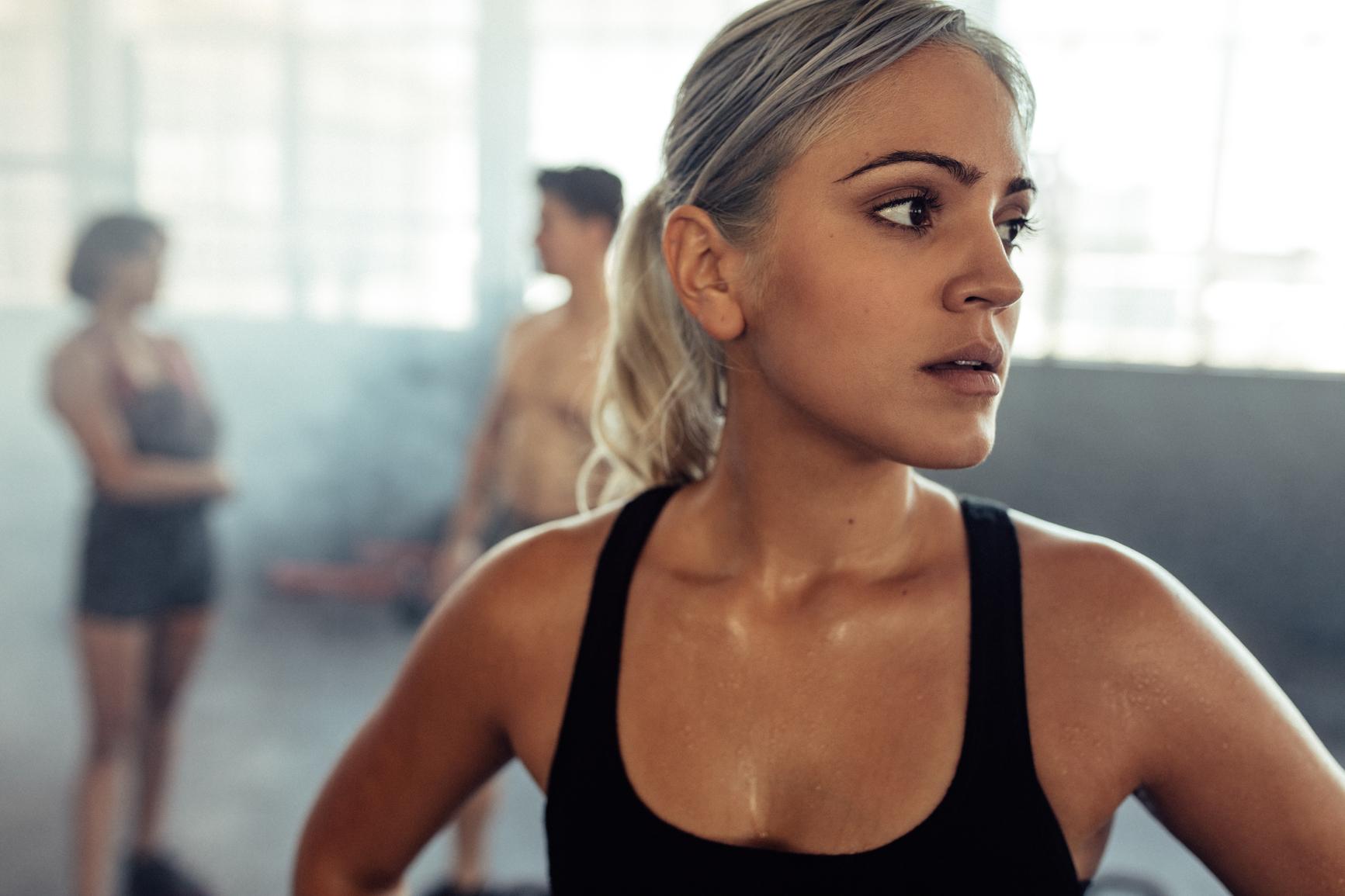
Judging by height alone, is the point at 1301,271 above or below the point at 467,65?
below

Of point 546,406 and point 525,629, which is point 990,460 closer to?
point 546,406

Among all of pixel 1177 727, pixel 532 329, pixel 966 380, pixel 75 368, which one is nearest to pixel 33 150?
pixel 75 368

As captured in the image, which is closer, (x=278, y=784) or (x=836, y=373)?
(x=836, y=373)

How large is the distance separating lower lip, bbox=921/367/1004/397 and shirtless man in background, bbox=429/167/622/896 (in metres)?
1.70

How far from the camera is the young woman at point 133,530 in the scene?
240 cm

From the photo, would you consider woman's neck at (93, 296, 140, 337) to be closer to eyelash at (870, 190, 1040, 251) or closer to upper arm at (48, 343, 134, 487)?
upper arm at (48, 343, 134, 487)

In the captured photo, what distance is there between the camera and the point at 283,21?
18.5 feet

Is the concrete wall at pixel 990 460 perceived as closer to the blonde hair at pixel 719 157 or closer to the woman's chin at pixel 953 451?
the blonde hair at pixel 719 157

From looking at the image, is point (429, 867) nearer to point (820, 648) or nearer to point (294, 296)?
point (820, 648)

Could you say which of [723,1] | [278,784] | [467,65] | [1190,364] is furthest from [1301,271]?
[278,784]

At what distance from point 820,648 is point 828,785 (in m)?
0.11

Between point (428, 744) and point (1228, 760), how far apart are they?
63 centimetres

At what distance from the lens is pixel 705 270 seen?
3.07ft

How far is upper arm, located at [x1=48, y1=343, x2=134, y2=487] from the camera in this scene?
2.46 metres
